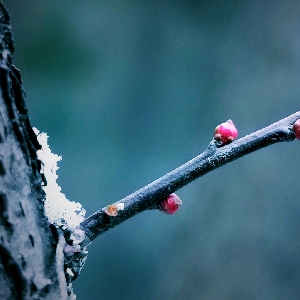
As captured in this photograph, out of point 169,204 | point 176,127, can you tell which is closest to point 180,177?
point 169,204

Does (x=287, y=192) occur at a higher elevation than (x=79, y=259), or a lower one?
higher

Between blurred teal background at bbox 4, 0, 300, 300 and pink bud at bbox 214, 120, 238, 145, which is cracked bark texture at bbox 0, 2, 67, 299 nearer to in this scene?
pink bud at bbox 214, 120, 238, 145

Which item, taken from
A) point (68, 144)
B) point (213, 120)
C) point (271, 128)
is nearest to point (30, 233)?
point (271, 128)

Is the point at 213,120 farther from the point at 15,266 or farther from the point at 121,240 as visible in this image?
the point at 15,266

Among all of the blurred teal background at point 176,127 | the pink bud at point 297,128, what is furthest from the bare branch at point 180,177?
the blurred teal background at point 176,127

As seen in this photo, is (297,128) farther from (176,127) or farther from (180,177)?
(176,127)

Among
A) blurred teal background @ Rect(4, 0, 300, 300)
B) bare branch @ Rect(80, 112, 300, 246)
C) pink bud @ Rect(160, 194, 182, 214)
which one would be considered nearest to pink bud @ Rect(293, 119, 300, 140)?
bare branch @ Rect(80, 112, 300, 246)
